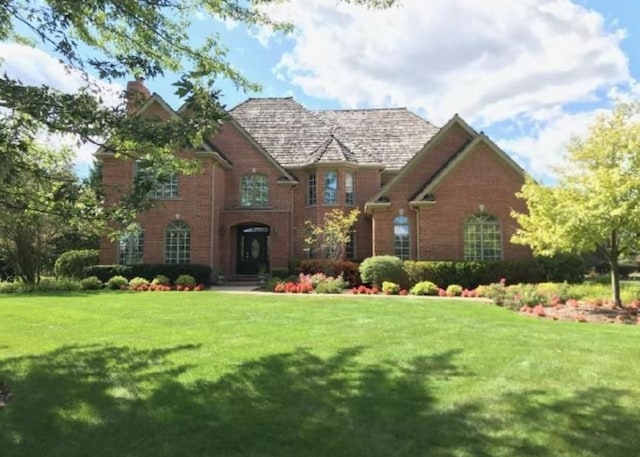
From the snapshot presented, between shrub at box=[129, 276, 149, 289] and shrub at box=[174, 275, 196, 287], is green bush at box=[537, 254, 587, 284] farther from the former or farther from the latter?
shrub at box=[129, 276, 149, 289]

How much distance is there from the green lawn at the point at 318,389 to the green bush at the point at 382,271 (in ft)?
31.2

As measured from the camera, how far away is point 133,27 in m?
6.97

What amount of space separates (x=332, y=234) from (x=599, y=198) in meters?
12.3

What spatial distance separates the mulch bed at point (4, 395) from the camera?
5.71m

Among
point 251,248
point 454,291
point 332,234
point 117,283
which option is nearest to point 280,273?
point 332,234

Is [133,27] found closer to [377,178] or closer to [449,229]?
[449,229]

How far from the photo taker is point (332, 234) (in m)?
23.5

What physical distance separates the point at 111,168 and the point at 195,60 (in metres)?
18.4

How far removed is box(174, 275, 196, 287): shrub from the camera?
21.4 meters

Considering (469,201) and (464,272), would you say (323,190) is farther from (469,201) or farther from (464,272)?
(464,272)

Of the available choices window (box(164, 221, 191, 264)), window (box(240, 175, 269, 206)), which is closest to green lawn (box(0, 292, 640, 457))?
window (box(164, 221, 191, 264))

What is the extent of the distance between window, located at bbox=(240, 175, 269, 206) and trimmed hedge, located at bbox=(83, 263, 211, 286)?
203 inches

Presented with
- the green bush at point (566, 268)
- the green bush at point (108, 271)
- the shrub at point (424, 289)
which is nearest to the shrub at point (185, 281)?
the green bush at point (108, 271)

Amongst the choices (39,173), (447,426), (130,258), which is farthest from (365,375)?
(130,258)
